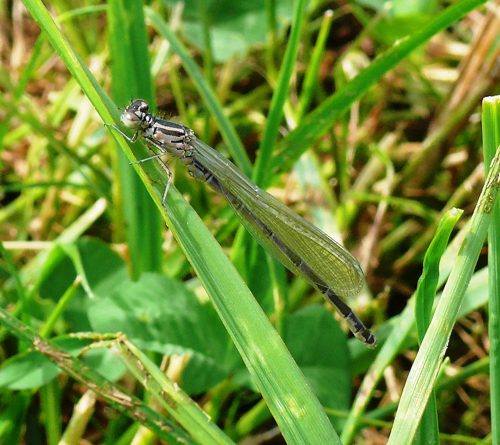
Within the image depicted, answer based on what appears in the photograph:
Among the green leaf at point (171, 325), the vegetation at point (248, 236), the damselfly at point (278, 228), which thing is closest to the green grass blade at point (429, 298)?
the vegetation at point (248, 236)

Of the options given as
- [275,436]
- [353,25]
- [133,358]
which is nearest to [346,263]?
[275,436]

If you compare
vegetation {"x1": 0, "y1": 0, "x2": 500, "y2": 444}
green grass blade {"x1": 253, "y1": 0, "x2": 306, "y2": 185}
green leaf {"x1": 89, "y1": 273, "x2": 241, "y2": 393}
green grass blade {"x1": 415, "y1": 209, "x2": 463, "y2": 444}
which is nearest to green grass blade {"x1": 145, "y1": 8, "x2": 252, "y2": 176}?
vegetation {"x1": 0, "y1": 0, "x2": 500, "y2": 444}

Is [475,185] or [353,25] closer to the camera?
[475,185]

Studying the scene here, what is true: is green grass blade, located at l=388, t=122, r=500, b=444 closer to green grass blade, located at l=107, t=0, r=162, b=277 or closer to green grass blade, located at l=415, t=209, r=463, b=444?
green grass blade, located at l=415, t=209, r=463, b=444

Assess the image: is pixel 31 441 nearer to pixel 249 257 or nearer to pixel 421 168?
pixel 249 257

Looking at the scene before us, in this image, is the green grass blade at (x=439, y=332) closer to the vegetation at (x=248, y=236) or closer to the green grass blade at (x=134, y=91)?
the vegetation at (x=248, y=236)

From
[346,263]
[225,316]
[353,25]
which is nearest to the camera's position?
[225,316]

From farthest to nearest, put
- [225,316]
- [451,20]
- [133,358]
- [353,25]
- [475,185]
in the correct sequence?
[353,25], [475,185], [451,20], [133,358], [225,316]
